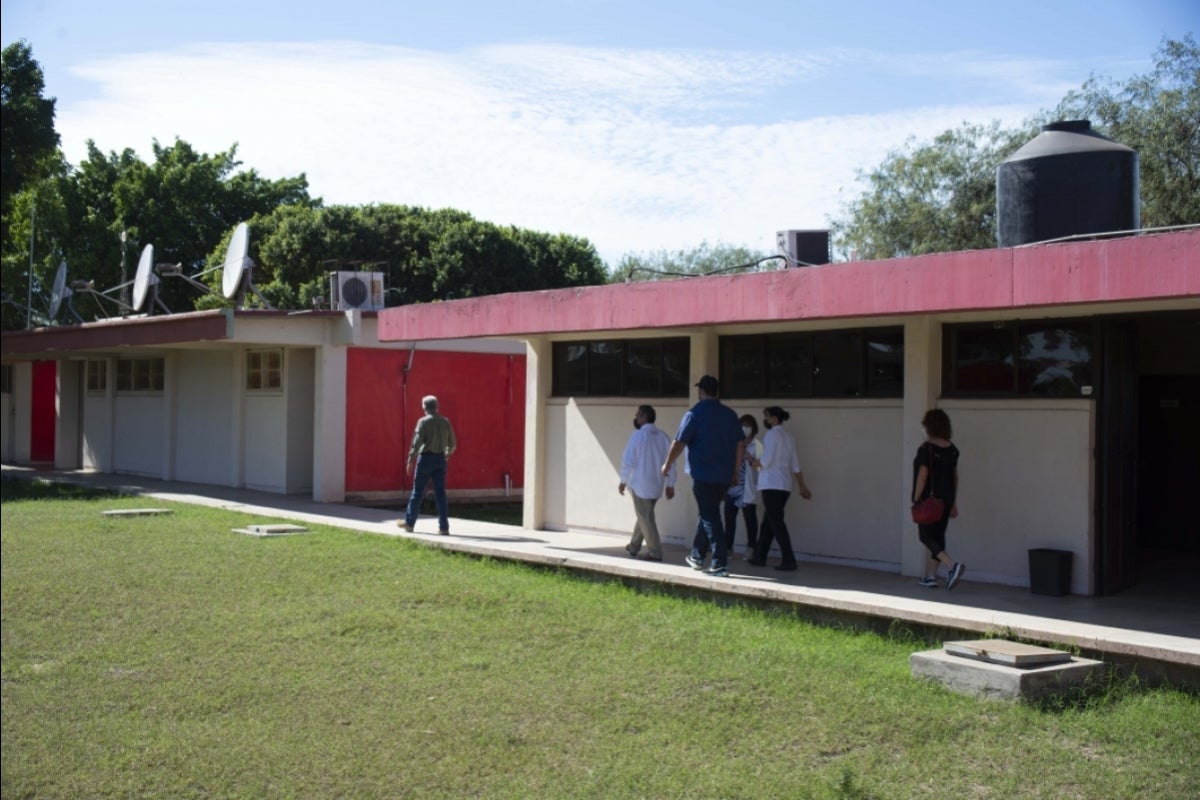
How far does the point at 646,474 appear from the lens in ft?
39.1

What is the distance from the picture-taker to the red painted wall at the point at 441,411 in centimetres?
1958

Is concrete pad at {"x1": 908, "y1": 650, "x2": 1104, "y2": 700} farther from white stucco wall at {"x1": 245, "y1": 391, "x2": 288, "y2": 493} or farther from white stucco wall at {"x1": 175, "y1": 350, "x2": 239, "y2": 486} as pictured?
white stucco wall at {"x1": 175, "y1": 350, "x2": 239, "y2": 486}

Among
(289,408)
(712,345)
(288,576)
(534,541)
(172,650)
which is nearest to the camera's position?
(172,650)

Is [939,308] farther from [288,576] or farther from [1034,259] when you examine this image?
[288,576]

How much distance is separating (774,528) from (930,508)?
1781 mm

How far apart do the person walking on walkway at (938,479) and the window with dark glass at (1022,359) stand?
0.79m

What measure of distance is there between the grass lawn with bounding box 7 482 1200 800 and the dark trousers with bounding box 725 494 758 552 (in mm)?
1778

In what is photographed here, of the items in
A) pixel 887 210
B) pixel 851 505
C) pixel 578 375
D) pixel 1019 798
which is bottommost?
pixel 1019 798

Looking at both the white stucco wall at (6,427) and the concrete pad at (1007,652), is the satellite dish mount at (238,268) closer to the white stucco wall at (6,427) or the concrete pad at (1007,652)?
the white stucco wall at (6,427)

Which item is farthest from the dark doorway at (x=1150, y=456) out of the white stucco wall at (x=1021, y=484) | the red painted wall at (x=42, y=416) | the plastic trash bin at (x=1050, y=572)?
the red painted wall at (x=42, y=416)

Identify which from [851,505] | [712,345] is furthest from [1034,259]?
[712,345]

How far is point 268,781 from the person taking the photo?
5.74 metres

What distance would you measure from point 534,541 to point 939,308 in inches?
236

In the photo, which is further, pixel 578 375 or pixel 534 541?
pixel 578 375
